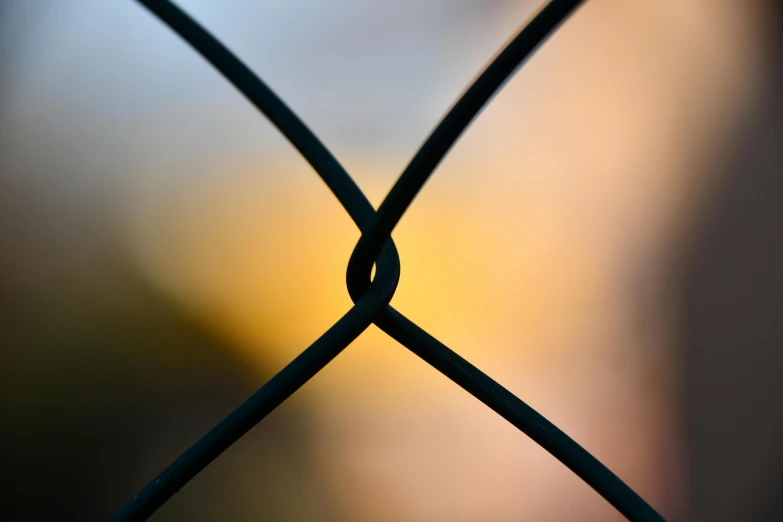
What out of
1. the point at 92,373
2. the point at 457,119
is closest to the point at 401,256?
the point at 92,373

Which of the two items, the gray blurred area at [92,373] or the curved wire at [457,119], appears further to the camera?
the gray blurred area at [92,373]

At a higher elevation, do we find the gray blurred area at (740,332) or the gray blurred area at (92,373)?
the gray blurred area at (740,332)

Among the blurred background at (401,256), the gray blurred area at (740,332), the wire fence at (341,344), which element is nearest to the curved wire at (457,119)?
the wire fence at (341,344)

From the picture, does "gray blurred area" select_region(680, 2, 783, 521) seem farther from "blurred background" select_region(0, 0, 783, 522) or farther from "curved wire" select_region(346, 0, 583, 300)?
"curved wire" select_region(346, 0, 583, 300)

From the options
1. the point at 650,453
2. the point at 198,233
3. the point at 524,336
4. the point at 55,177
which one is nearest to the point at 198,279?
the point at 198,233

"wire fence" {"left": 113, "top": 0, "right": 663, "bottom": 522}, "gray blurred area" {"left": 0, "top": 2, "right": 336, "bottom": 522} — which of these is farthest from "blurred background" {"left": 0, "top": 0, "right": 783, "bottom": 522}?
"wire fence" {"left": 113, "top": 0, "right": 663, "bottom": 522}

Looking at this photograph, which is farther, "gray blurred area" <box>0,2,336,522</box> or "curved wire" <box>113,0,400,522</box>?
"gray blurred area" <box>0,2,336,522</box>

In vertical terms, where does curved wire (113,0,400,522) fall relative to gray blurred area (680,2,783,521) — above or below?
below

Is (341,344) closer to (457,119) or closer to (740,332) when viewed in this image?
(457,119)

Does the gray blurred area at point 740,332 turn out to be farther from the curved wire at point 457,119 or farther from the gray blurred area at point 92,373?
the curved wire at point 457,119
